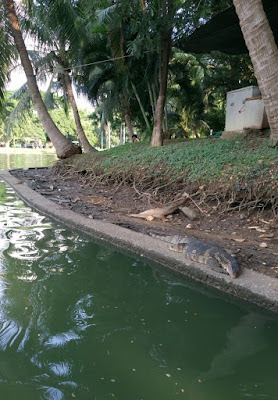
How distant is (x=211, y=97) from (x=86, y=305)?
2127 cm

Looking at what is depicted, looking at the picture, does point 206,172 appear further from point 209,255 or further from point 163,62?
point 163,62

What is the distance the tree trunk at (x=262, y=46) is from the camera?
5.81 m

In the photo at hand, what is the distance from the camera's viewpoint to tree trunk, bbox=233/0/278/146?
581cm

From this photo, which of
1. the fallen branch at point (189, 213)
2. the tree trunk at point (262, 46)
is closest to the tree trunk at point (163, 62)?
the tree trunk at point (262, 46)

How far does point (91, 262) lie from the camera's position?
4168 millimetres

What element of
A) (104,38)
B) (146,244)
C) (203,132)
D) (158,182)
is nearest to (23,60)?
(104,38)

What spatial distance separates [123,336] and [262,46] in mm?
5687

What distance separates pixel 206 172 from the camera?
703cm

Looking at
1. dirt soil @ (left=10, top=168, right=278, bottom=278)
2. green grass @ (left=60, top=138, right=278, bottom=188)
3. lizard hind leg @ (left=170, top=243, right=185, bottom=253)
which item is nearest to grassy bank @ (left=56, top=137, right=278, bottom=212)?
green grass @ (left=60, top=138, right=278, bottom=188)

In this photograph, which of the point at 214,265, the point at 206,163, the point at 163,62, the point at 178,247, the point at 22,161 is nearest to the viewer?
the point at 214,265

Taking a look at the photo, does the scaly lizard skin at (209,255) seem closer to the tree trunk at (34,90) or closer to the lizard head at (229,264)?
the lizard head at (229,264)

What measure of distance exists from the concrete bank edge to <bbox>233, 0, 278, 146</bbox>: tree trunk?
3719 mm

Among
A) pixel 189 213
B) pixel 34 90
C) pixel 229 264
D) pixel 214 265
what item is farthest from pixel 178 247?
pixel 34 90

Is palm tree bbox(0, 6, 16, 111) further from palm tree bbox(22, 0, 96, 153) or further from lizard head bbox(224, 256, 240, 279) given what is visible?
lizard head bbox(224, 256, 240, 279)
